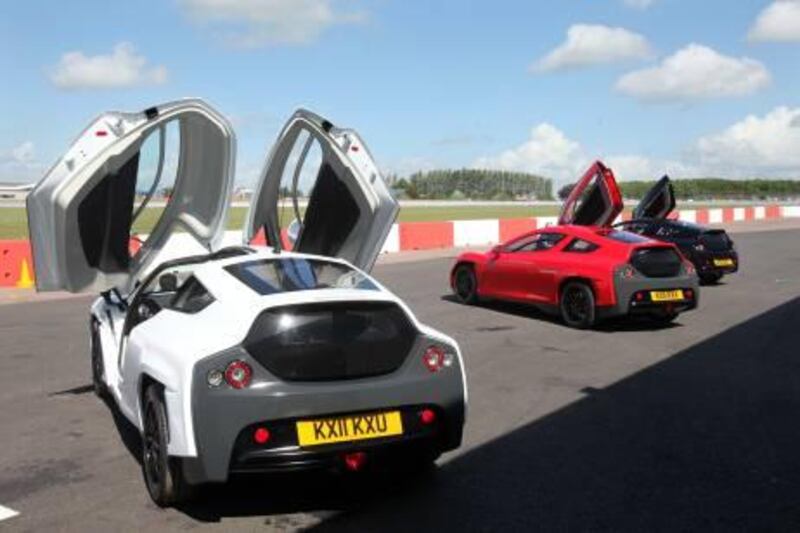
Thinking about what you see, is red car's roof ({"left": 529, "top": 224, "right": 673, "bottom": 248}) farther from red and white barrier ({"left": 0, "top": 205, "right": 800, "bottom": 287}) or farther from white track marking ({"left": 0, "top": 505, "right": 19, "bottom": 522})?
white track marking ({"left": 0, "top": 505, "right": 19, "bottom": 522})

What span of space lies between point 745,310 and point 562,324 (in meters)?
3.21

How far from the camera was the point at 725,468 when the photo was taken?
514 centimetres

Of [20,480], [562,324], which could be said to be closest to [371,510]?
[20,480]

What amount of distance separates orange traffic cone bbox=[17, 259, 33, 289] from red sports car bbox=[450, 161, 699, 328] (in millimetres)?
8811

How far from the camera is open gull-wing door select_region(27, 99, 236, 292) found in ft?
20.5

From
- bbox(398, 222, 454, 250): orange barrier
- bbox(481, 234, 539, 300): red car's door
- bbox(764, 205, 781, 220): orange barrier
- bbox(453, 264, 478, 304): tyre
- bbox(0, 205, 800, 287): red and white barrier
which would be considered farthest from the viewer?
bbox(764, 205, 781, 220): orange barrier

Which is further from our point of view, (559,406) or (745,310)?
(745,310)

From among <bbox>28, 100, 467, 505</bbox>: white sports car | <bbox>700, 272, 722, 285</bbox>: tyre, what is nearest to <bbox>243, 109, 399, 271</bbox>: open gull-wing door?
<bbox>28, 100, 467, 505</bbox>: white sports car

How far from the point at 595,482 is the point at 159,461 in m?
2.45

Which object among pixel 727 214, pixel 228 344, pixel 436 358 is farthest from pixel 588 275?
pixel 727 214

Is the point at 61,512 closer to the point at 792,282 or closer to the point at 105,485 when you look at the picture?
the point at 105,485

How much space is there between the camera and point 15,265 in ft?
52.9

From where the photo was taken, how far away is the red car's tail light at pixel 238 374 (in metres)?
4.15

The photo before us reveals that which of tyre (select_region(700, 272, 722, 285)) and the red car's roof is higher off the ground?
the red car's roof
